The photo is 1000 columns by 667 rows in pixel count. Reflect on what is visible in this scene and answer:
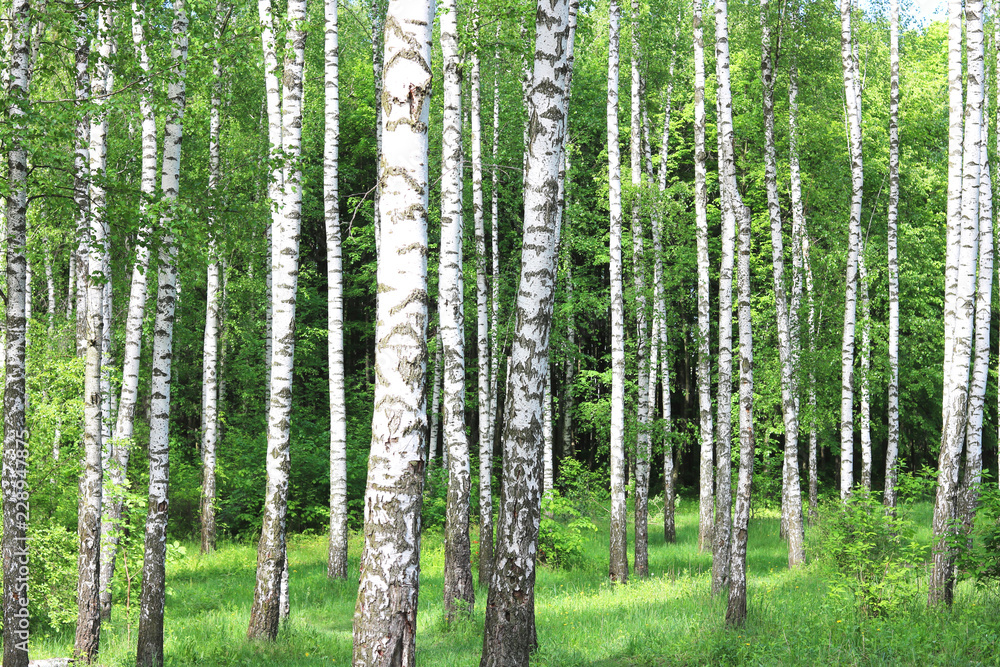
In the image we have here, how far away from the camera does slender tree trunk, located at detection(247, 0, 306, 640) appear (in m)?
8.92

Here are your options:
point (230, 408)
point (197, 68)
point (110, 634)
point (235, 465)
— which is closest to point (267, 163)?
point (197, 68)

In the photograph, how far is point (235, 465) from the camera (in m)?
20.5

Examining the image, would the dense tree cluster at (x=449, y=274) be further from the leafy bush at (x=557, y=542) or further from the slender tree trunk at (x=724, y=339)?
the leafy bush at (x=557, y=542)

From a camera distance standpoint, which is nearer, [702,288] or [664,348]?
[702,288]

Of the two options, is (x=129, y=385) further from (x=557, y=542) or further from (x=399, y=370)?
(x=557, y=542)

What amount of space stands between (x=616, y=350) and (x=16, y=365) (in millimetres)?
8774

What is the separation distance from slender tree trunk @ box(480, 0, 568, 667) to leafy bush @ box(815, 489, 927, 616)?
15.7ft

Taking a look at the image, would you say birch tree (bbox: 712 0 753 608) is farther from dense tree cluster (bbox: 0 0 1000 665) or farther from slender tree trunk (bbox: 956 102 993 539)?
slender tree trunk (bbox: 956 102 993 539)

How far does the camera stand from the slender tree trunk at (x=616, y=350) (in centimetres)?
1305

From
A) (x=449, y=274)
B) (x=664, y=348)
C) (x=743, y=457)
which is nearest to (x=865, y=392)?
(x=664, y=348)

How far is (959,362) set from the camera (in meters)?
9.32

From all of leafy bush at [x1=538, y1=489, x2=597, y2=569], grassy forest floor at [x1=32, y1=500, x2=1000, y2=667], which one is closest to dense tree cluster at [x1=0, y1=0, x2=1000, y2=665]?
grassy forest floor at [x1=32, y1=500, x2=1000, y2=667]

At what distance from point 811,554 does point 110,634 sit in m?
11.6

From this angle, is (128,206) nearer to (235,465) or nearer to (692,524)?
(235,465)
